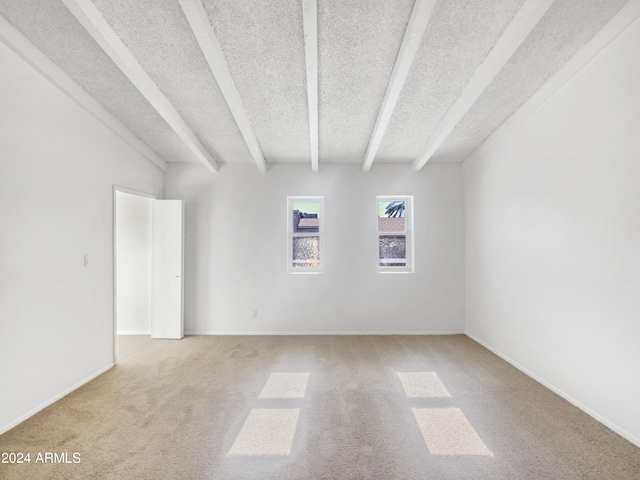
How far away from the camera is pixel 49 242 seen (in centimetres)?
292

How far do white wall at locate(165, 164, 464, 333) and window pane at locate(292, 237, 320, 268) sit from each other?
0.72 ft

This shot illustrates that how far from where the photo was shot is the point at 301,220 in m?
5.39

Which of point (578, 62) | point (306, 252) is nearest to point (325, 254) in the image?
point (306, 252)

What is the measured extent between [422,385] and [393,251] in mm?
2466

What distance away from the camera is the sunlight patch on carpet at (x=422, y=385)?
3.02 metres

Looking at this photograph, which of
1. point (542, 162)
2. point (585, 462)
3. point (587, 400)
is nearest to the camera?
point (585, 462)

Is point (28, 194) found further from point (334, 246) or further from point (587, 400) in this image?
point (587, 400)

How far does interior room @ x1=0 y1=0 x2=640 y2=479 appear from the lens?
7.47 feet

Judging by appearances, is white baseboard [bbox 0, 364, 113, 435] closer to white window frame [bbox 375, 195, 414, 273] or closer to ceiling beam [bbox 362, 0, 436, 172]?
white window frame [bbox 375, 195, 414, 273]

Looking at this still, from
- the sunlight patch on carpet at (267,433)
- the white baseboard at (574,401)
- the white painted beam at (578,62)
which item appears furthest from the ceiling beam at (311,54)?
the white baseboard at (574,401)

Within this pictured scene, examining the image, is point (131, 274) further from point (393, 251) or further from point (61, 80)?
point (393, 251)

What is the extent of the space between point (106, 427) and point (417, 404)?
2.55 metres

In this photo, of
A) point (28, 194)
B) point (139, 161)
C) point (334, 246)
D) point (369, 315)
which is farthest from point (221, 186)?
point (369, 315)

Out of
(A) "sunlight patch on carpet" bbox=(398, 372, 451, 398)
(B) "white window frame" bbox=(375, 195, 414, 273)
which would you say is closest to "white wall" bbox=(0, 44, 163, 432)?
(A) "sunlight patch on carpet" bbox=(398, 372, 451, 398)
